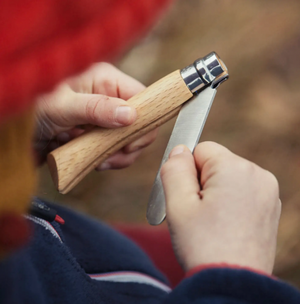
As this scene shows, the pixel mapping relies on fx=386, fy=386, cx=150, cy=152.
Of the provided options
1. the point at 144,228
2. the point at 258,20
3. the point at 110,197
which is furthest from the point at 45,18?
the point at 258,20

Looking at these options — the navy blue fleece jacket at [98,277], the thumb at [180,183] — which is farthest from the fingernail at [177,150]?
the navy blue fleece jacket at [98,277]

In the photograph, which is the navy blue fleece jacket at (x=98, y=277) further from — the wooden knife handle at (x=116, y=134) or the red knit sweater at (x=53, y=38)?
the red knit sweater at (x=53, y=38)

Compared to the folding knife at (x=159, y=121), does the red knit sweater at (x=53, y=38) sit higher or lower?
higher

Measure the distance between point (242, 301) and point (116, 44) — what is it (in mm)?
219

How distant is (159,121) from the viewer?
0.40m

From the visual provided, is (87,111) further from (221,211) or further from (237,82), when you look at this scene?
(237,82)

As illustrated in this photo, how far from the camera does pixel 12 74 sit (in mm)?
204

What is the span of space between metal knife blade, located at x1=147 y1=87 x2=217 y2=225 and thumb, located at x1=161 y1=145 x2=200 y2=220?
0.02 meters

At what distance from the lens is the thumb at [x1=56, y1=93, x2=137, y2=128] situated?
39 centimetres

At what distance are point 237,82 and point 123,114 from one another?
76cm

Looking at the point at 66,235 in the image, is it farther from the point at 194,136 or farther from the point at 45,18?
the point at 45,18

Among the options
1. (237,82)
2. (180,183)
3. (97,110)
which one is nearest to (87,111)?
(97,110)

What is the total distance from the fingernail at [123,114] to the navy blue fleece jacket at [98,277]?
0.42ft

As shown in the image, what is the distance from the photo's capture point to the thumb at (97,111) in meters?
0.39
